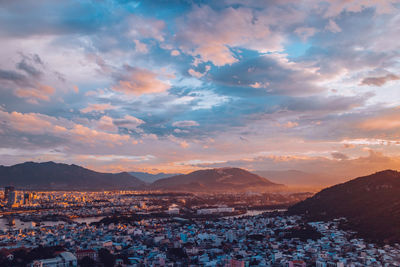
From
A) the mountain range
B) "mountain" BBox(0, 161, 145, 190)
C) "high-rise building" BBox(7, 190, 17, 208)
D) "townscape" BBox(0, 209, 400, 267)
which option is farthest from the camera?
the mountain range

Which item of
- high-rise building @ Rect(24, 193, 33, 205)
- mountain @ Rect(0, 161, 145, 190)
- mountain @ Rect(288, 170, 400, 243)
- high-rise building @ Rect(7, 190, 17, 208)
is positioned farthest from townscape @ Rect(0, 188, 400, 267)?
mountain @ Rect(0, 161, 145, 190)

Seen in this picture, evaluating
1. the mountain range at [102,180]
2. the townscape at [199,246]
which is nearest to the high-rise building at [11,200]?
the townscape at [199,246]

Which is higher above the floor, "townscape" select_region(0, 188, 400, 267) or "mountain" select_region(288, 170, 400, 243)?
"mountain" select_region(288, 170, 400, 243)

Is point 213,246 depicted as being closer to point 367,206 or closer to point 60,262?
point 60,262

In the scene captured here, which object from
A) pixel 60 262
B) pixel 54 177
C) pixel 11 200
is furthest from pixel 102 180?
pixel 60 262

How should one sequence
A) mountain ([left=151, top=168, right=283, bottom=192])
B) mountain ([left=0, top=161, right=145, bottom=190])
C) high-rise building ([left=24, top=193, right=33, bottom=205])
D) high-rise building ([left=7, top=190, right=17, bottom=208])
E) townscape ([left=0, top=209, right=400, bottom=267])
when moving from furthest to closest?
1. mountain ([left=151, top=168, right=283, bottom=192])
2. mountain ([left=0, top=161, right=145, bottom=190])
3. high-rise building ([left=24, top=193, right=33, bottom=205])
4. high-rise building ([left=7, top=190, right=17, bottom=208])
5. townscape ([left=0, top=209, right=400, bottom=267])

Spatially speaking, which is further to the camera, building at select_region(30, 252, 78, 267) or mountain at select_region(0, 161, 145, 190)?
mountain at select_region(0, 161, 145, 190)

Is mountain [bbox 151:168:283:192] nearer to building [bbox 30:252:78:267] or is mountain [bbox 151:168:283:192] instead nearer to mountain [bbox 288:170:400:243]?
mountain [bbox 288:170:400:243]

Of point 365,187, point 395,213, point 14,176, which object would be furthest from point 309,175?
point 395,213

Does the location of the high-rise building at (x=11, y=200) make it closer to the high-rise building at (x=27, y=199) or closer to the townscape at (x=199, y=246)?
the high-rise building at (x=27, y=199)
